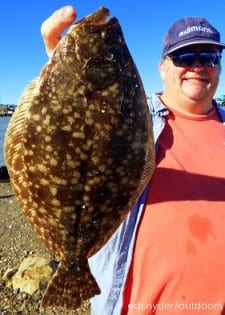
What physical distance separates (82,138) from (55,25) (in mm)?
655

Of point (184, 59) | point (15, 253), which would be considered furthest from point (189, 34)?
point (15, 253)

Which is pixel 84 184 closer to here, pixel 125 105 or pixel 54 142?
pixel 54 142

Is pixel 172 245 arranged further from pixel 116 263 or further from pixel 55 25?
pixel 55 25

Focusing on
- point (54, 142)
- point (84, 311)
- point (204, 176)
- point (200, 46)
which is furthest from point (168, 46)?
point (84, 311)

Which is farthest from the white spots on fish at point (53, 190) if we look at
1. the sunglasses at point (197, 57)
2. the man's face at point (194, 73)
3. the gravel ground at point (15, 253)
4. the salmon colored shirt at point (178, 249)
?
the gravel ground at point (15, 253)

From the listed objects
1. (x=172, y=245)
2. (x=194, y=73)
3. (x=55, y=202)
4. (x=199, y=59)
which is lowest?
(x=172, y=245)

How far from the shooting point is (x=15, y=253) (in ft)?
31.0

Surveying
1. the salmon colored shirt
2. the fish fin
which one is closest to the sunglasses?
the salmon colored shirt

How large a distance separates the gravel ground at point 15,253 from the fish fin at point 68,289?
12.8 feet

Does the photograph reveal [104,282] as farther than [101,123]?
Yes

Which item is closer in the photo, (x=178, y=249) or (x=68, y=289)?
(x=68, y=289)

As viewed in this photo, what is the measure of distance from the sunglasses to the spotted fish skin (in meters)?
1.60

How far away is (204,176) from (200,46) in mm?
1159

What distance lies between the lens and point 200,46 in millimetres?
4191
